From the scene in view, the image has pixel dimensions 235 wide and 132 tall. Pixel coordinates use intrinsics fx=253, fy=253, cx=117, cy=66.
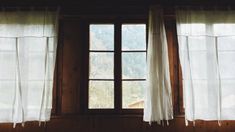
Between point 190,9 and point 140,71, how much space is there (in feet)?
3.25

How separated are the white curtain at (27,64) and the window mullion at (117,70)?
0.76m

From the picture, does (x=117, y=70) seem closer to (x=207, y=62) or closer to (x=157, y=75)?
(x=157, y=75)

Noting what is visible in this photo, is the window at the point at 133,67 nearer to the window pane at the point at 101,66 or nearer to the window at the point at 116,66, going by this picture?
the window at the point at 116,66

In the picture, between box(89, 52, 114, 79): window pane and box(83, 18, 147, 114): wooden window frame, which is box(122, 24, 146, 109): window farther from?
box(89, 52, 114, 79): window pane

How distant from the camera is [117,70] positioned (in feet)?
10.5

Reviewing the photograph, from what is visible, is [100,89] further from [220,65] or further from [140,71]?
[220,65]

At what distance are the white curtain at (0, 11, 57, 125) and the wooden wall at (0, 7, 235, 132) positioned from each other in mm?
193

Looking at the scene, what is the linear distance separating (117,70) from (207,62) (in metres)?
1.10

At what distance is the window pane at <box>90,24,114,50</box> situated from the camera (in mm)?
3262

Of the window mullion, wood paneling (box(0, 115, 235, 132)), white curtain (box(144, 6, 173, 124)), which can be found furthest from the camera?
the window mullion

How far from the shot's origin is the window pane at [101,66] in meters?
3.22

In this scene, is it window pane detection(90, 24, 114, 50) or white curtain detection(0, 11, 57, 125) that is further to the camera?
window pane detection(90, 24, 114, 50)

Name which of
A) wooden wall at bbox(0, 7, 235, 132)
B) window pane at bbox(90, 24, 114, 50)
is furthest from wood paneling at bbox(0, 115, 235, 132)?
window pane at bbox(90, 24, 114, 50)

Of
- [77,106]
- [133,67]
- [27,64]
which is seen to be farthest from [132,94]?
[27,64]
